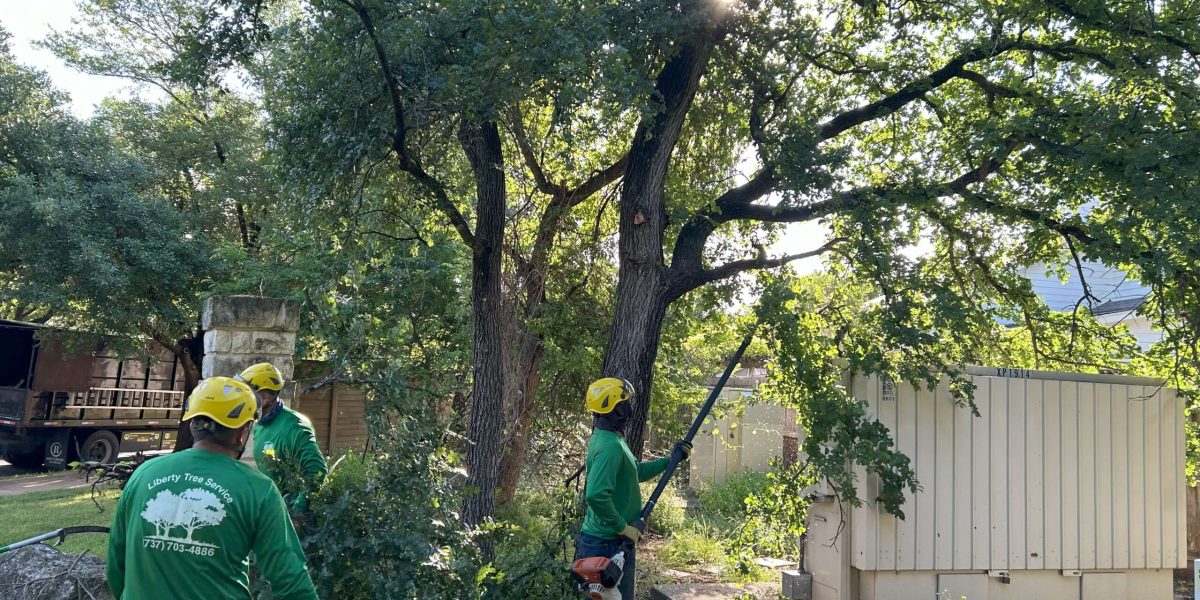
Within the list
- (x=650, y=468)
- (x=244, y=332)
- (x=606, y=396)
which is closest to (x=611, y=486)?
(x=606, y=396)

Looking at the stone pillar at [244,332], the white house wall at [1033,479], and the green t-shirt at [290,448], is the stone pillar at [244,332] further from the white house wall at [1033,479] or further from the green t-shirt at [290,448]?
the white house wall at [1033,479]

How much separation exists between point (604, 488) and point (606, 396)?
0.50m

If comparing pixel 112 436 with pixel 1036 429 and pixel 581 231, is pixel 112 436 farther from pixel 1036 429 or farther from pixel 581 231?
pixel 1036 429

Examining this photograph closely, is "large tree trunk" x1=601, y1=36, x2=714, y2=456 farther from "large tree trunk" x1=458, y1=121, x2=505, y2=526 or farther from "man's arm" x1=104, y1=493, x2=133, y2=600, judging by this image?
"man's arm" x1=104, y1=493, x2=133, y2=600

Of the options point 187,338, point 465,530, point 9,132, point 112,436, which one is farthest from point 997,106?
point 112,436

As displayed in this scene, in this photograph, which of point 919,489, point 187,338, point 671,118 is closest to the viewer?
point 919,489

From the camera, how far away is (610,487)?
4.49 metres

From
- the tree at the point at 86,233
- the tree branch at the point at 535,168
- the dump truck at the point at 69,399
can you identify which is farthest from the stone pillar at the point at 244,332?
the dump truck at the point at 69,399

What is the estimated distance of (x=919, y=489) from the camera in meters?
5.45

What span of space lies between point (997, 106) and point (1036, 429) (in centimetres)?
257

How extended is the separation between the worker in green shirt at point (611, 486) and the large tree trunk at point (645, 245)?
1390 mm

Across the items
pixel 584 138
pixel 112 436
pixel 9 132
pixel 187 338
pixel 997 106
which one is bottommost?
pixel 112 436

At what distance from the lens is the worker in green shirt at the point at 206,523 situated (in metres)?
2.68

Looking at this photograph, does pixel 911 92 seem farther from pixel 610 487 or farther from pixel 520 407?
pixel 520 407
